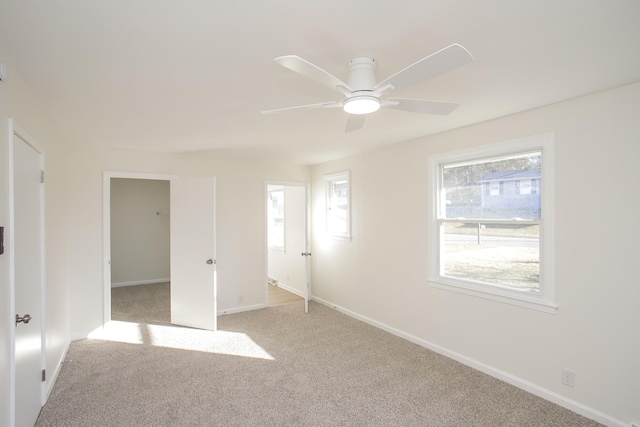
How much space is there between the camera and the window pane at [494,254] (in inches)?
113

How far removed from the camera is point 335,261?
208 inches

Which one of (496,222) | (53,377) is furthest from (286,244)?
(496,222)

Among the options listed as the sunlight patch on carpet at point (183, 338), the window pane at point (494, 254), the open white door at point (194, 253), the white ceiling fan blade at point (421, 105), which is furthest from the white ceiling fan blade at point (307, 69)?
the open white door at point (194, 253)

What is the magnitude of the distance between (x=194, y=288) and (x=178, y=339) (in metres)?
0.69

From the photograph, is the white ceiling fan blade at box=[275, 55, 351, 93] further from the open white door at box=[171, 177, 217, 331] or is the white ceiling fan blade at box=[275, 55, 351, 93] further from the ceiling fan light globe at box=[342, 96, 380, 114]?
Answer: the open white door at box=[171, 177, 217, 331]

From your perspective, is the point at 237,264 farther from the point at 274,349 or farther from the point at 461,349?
the point at 461,349

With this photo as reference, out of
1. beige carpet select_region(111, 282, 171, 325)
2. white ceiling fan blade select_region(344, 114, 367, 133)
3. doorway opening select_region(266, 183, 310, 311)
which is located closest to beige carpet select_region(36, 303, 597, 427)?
beige carpet select_region(111, 282, 171, 325)

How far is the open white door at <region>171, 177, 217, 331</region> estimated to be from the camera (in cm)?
430

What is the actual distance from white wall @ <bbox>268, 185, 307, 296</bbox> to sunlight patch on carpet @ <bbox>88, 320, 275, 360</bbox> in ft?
7.03

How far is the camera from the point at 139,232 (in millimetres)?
6938

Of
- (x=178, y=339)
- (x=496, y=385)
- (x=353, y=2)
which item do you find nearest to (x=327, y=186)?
(x=178, y=339)

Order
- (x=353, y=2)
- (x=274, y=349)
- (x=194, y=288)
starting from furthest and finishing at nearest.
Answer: (x=194, y=288)
(x=274, y=349)
(x=353, y=2)

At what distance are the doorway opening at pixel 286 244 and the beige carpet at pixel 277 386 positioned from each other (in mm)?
1923

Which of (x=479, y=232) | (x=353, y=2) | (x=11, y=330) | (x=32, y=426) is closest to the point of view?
(x=353, y=2)
